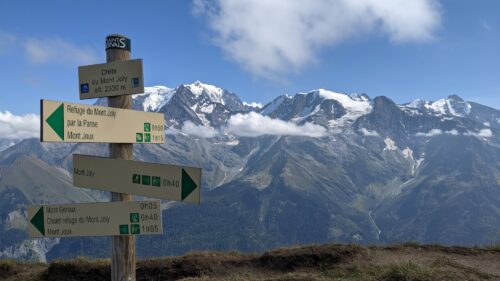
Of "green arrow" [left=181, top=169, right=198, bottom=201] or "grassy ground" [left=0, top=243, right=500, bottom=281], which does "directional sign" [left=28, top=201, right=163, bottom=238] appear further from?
"grassy ground" [left=0, top=243, right=500, bottom=281]

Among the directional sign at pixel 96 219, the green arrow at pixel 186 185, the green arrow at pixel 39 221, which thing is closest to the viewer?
the green arrow at pixel 186 185

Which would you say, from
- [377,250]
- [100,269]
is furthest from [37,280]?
[377,250]

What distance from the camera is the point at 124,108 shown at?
11531 millimetres

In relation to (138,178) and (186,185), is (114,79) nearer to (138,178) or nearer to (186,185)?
(138,178)

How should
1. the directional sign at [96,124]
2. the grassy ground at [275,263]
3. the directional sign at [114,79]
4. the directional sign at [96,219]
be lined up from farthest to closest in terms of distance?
the grassy ground at [275,263]
the directional sign at [114,79]
the directional sign at [96,219]
the directional sign at [96,124]

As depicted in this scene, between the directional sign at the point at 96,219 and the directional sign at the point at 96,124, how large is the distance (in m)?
1.68

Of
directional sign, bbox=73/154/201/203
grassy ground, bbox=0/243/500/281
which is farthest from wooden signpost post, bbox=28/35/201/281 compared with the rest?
grassy ground, bbox=0/243/500/281

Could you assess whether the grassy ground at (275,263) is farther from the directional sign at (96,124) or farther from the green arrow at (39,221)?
the directional sign at (96,124)

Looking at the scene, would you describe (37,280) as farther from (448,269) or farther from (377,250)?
(448,269)

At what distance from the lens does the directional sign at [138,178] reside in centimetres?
1024

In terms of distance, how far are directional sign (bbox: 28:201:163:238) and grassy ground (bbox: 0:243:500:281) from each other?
9.07 meters

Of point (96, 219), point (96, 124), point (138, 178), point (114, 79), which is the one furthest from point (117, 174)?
point (114, 79)

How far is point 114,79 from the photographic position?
11555mm

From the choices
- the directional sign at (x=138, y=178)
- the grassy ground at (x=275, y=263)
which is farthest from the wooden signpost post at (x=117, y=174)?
the grassy ground at (x=275, y=263)
